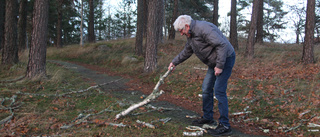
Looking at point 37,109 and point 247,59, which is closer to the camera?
point 37,109

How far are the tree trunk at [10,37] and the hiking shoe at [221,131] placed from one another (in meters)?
9.00

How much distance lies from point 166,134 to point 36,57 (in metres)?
5.73

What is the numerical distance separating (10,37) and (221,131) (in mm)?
9400

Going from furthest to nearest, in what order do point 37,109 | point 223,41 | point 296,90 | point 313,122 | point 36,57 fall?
1. point 36,57
2. point 296,90
3. point 37,109
4. point 313,122
5. point 223,41

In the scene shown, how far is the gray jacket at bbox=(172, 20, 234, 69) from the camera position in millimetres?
3229

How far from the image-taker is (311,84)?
587 centimetres

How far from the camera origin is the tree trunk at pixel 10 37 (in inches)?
343

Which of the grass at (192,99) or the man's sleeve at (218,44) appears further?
the grass at (192,99)

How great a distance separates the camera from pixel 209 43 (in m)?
3.30

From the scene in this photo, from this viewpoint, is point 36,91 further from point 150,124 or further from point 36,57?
point 150,124

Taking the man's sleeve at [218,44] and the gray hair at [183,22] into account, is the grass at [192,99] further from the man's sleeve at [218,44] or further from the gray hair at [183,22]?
the gray hair at [183,22]

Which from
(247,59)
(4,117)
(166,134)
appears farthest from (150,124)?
(247,59)

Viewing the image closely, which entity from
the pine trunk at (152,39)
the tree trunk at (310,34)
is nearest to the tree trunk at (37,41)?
the pine trunk at (152,39)

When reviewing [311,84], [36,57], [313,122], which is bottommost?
[313,122]
